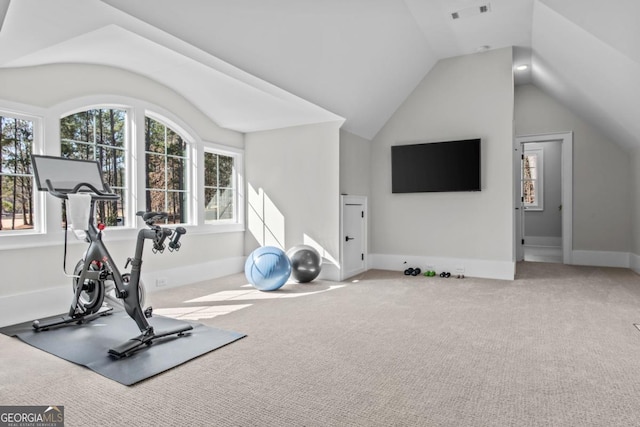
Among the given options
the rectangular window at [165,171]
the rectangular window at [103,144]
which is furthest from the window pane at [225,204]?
the rectangular window at [103,144]

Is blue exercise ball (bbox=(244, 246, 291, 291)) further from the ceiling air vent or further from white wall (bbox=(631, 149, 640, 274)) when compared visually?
white wall (bbox=(631, 149, 640, 274))

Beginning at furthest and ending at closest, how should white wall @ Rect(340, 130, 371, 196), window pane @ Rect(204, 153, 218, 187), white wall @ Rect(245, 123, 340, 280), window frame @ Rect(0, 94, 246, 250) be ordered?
window pane @ Rect(204, 153, 218, 187) → white wall @ Rect(340, 130, 371, 196) → white wall @ Rect(245, 123, 340, 280) → window frame @ Rect(0, 94, 246, 250)

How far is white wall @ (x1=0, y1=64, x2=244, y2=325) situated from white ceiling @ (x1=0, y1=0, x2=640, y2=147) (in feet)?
0.63

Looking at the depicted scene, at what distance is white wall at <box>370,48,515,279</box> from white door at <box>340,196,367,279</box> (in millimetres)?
381

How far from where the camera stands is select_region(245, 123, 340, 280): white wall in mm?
5691

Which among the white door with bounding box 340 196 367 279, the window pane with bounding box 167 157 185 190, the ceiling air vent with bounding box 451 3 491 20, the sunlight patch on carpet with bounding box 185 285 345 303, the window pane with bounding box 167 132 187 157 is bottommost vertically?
the sunlight patch on carpet with bounding box 185 285 345 303

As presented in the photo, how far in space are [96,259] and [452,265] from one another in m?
4.87

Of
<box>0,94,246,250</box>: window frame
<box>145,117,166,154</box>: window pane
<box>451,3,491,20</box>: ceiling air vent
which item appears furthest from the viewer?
<box>145,117,166,154</box>: window pane

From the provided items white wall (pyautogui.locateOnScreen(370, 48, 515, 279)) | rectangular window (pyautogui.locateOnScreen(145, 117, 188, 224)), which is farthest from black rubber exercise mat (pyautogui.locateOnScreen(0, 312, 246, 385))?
white wall (pyautogui.locateOnScreen(370, 48, 515, 279))

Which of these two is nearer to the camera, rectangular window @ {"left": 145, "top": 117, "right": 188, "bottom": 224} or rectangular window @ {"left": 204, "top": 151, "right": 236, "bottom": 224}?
rectangular window @ {"left": 145, "top": 117, "right": 188, "bottom": 224}

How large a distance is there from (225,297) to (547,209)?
8550 mm

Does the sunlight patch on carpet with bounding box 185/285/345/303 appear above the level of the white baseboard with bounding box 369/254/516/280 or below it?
below

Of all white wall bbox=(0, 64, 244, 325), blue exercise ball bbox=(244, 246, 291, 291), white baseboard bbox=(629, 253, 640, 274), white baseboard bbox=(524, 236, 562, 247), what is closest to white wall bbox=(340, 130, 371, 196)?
blue exercise ball bbox=(244, 246, 291, 291)

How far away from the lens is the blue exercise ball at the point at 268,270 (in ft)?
15.9
